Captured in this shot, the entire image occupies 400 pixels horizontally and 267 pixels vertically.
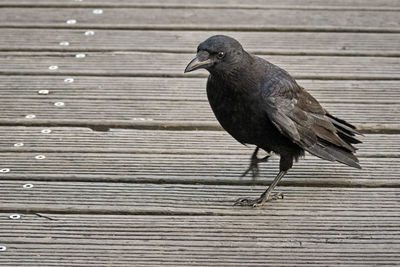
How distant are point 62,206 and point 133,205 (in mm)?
277

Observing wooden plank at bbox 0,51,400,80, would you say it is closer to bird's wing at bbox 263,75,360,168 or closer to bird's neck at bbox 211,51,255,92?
bird's wing at bbox 263,75,360,168

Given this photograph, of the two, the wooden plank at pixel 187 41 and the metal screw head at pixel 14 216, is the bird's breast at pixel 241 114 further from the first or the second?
the wooden plank at pixel 187 41

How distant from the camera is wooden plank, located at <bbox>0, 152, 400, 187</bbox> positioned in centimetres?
316

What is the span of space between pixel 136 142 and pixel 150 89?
544 mm

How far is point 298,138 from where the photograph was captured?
3078mm

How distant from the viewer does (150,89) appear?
12.9 ft

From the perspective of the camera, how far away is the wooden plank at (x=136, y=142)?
338 cm

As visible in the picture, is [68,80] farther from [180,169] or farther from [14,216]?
[14,216]

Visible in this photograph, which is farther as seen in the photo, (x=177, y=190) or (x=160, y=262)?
(x=177, y=190)

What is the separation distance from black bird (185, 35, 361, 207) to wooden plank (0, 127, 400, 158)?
0.31 metres

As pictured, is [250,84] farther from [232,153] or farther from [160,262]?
[160,262]

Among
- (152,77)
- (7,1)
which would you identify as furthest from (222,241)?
(7,1)

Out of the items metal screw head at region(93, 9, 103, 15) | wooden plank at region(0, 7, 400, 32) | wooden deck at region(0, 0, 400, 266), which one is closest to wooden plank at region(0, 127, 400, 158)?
wooden deck at region(0, 0, 400, 266)

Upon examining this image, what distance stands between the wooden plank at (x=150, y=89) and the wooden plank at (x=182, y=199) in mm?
815
